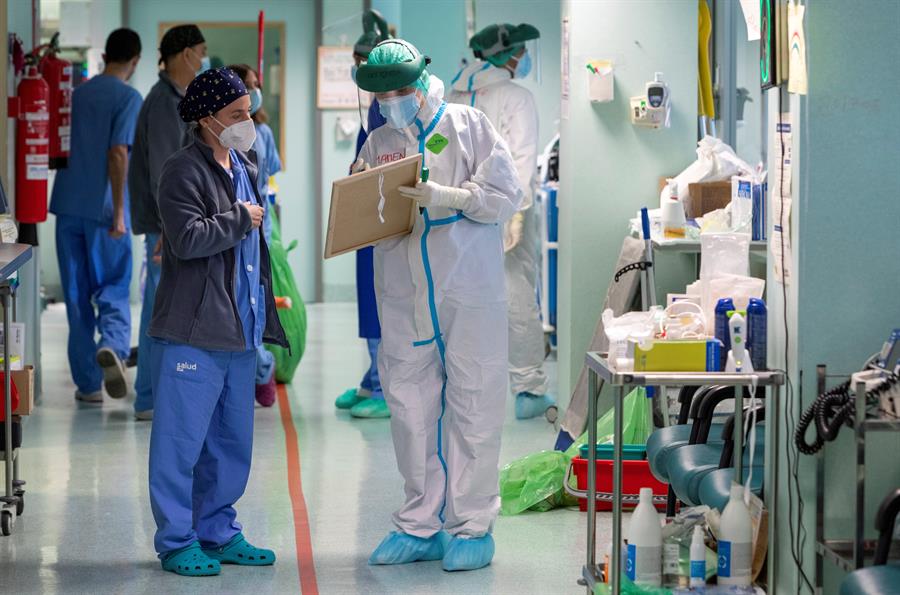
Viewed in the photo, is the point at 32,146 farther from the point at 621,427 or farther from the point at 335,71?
the point at 335,71

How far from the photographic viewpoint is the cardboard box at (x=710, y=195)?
5.42 m

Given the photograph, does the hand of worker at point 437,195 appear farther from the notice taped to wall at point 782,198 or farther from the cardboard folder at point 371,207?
the notice taped to wall at point 782,198

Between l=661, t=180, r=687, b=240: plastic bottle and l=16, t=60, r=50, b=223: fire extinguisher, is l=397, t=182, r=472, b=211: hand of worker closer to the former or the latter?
l=661, t=180, r=687, b=240: plastic bottle

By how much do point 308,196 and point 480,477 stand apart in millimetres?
7741

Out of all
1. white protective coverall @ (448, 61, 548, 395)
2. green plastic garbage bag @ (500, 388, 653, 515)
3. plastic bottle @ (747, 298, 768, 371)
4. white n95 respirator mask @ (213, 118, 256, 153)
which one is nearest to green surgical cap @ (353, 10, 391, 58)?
white protective coverall @ (448, 61, 548, 395)

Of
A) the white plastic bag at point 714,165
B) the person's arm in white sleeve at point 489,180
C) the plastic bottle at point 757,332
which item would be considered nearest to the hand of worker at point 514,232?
the white plastic bag at point 714,165

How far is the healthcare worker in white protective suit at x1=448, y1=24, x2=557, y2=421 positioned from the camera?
6328 mm

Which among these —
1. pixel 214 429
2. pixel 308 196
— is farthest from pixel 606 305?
pixel 308 196

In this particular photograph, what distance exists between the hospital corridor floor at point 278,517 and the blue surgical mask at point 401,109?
1.39m

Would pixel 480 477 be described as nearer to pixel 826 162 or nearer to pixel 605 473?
pixel 605 473

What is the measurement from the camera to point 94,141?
23.2 feet

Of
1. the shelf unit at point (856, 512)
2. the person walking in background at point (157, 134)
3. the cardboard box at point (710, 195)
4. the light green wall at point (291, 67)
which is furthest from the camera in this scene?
the light green wall at point (291, 67)

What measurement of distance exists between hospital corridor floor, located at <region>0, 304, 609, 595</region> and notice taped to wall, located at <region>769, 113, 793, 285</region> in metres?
1.20

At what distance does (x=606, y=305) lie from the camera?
18.2 feet
